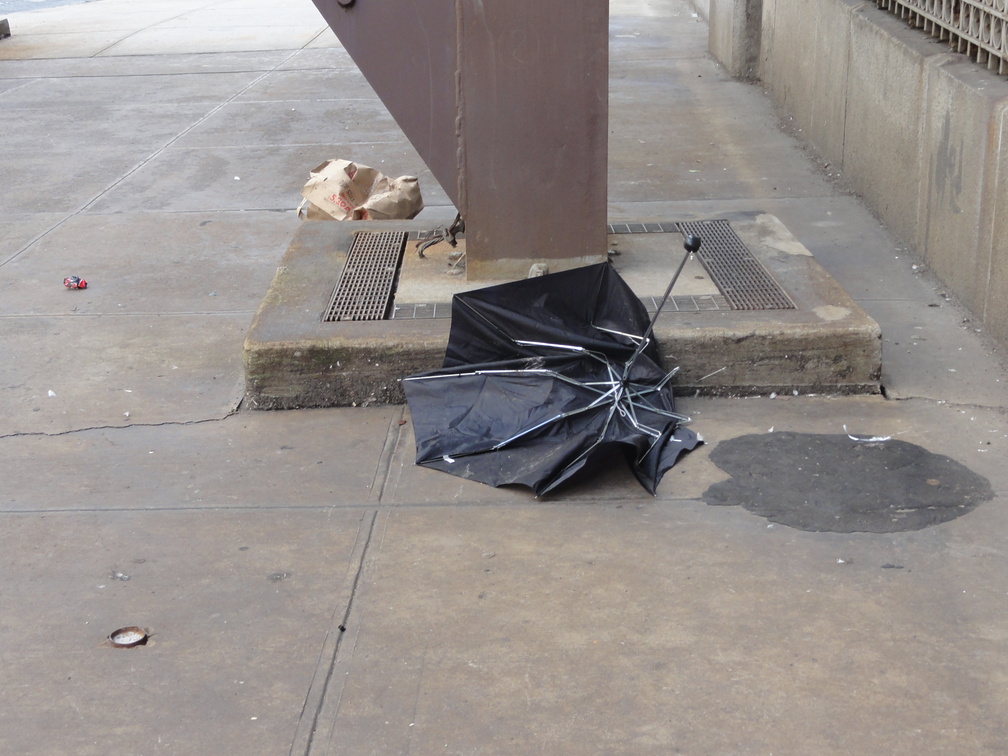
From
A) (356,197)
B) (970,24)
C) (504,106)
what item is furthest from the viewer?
(356,197)

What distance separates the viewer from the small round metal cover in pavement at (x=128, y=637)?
316 centimetres

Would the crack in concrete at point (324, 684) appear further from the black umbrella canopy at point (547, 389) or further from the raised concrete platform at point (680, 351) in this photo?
the raised concrete platform at point (680, 351)

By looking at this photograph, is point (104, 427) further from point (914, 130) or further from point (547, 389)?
point (914, 130)

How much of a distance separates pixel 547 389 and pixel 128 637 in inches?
70.3

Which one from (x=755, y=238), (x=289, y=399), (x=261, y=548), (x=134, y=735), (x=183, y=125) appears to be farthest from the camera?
(x=183, y=125)

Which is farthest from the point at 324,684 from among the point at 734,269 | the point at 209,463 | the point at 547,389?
the point at 734,269

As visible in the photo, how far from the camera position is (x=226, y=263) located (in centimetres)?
642

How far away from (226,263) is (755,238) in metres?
3.06

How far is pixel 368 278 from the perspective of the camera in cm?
521

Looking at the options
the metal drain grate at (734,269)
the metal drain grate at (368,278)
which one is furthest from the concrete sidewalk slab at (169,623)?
the metal drain grate at (734,269)

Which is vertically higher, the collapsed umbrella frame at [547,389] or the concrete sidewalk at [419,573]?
the collapsed umbrella frame at [547,389]

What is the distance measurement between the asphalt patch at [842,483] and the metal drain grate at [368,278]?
5.61 feet

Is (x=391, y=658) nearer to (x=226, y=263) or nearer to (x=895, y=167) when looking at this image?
(x=226, y=263)

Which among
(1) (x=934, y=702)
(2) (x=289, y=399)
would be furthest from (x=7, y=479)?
(1) (x=934, y=702)
